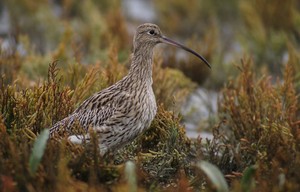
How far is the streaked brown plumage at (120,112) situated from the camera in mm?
5945

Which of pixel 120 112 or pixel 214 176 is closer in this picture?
pixel 214 176

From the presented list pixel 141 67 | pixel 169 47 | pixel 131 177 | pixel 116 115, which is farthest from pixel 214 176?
pixel 169 47

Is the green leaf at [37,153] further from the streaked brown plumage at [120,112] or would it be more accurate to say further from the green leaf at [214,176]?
the green leaf at [214,176]

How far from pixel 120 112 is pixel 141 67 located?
0.59 meters

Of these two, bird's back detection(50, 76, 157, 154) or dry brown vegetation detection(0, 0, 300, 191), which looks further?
bird's back detection(50, 76, 157, 154)

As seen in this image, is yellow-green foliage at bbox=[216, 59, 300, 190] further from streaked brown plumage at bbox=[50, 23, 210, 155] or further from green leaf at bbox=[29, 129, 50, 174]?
green leaf at bbox=[29, 129, 50, 174]

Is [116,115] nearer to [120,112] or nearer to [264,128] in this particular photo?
[120,112]

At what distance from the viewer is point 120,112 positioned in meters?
6.05

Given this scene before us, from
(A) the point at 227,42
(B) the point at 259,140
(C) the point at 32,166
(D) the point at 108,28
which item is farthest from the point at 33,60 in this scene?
(A) the point at 227,42

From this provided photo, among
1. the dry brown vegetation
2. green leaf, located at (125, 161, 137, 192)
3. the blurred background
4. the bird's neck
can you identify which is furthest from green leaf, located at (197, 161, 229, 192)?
the blurred background

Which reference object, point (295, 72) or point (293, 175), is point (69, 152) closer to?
point (293, 175)

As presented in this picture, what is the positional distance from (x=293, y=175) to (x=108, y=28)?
21.1 feet

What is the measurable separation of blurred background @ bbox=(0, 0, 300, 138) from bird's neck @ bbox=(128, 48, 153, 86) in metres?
0.40

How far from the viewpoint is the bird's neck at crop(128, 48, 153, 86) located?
637 centimetres
